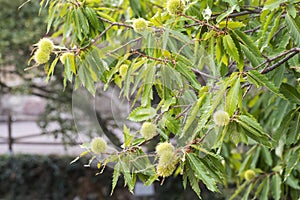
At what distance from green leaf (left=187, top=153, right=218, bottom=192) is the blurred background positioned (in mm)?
2170

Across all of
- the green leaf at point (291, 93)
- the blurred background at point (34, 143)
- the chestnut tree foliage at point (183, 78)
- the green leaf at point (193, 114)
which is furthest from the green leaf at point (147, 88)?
the blurred background at point (34, 143)

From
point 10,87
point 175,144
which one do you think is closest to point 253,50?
point 175,144

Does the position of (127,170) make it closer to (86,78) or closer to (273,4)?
(86,78)

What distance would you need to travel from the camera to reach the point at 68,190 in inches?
183

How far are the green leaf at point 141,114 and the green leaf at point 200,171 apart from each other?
141 mm

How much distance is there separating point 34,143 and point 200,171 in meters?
4.19

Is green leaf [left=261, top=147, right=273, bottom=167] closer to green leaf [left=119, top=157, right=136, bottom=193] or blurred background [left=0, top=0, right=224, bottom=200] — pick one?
green leaf [left=119, top=157, right=136, bottom=193]

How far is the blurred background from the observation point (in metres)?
3.85

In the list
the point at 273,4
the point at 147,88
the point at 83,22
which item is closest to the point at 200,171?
the point at 147,88

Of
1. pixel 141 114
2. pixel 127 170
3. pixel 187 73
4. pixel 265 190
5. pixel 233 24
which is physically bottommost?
pixel 265 190

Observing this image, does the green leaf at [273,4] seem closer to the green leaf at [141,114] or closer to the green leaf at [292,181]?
the green leaf at [141,114]

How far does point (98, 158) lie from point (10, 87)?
9.86 feet

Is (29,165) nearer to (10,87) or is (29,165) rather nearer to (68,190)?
(68,190)

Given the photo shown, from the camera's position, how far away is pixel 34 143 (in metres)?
5.09
